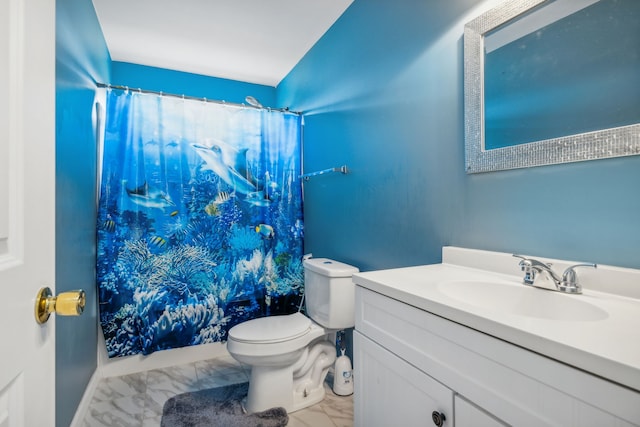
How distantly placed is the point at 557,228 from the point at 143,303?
2270 millimetres

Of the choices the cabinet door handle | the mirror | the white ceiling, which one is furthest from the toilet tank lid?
the white ceiling

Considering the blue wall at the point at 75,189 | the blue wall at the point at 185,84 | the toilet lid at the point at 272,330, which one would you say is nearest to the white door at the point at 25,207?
the blue wall at the point at 75,189

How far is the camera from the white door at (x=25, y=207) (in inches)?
17.5

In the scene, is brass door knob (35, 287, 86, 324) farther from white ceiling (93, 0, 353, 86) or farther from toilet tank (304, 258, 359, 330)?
white ceiling (93, 0, 353, 86)

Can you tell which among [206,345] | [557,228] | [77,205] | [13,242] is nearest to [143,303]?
[206,345]

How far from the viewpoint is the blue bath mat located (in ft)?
5.17

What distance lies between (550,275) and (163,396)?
2073 millimetres

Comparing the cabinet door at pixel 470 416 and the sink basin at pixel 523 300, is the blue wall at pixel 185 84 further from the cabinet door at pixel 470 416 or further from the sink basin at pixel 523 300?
the cabinet door at pixel 470 416

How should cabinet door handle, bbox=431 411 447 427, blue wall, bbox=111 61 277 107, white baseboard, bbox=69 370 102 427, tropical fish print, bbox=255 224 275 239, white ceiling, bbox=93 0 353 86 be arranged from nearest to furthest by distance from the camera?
1. cabinet door handle, bbox=431 411 447 427
2. white baseboard, bbox=69 370 102 427
3. white ceiling, bbox=93 0 353 86
4. tropical fish print, bbox=255 224 275 239
5. blue wall, bbox=111 61 277 107

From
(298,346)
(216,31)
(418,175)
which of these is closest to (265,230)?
(298,346)

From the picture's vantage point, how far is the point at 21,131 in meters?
0.48

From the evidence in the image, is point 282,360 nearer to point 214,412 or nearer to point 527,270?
point 214,412

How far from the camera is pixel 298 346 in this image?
5.36 feet

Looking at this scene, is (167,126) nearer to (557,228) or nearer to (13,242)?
(13,242)
